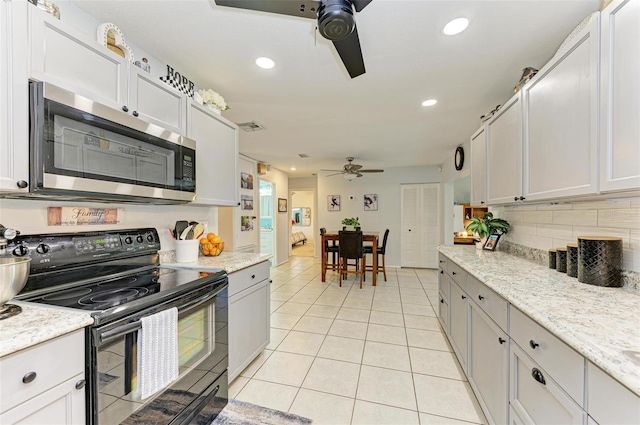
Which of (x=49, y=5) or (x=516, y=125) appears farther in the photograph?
(x=516, y=125)

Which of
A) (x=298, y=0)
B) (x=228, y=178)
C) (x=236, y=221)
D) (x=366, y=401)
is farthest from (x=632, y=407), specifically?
(x=236, y=221)

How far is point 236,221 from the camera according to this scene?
16.1 ft

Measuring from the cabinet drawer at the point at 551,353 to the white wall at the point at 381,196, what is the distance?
518cm

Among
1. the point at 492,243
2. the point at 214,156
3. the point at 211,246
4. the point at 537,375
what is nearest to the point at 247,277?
the point at 211,246

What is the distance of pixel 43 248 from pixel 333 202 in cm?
570

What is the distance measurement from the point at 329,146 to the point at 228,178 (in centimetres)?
239

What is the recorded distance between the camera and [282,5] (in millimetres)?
1082

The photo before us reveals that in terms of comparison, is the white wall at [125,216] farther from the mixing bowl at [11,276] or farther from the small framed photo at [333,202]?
the small framed photo at [333,202]

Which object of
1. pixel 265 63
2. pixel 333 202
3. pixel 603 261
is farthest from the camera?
pixel 333 202

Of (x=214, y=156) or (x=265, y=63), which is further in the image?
(x=214, y=156)

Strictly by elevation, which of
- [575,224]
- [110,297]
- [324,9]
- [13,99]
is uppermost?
[324,9]

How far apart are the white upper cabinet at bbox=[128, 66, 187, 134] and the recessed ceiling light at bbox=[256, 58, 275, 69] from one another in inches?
24.0

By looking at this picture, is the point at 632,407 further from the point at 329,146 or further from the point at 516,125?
the point at 329,146

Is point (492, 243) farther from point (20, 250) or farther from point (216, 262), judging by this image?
point (20, 250)
